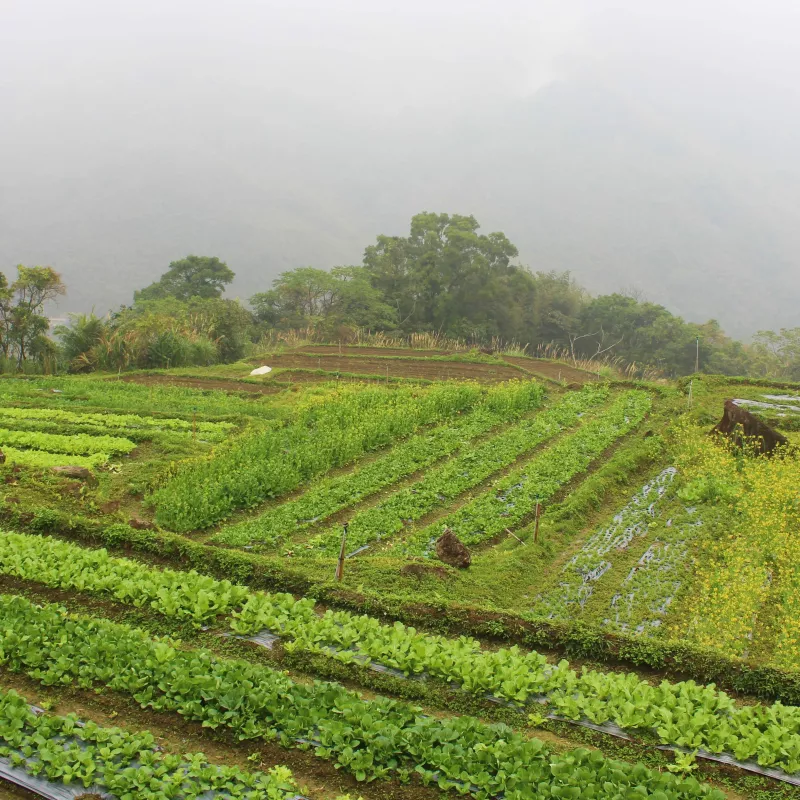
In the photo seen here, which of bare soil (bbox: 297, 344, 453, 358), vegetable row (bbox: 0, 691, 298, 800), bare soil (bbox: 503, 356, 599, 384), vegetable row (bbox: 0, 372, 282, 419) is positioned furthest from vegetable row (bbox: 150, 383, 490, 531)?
bare soil (bbox: 297, 344, 453, 358)

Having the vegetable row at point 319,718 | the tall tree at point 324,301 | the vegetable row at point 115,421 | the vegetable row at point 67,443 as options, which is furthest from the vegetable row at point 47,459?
the tall tree at point 324,301

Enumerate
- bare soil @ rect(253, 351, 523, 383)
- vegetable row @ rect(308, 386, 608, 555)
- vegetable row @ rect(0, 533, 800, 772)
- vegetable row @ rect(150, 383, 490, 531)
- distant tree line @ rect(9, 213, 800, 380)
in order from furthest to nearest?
distant tree line @ rect(9, 213, 800, 380), bare soil @ rect(253, 351, 523, 383), vegetable row @ rect(150, 383, 490, 531), vegetable row @ rect(308, 386, 608, 555), vegetable row @ rect(0, 533, 800, 772)

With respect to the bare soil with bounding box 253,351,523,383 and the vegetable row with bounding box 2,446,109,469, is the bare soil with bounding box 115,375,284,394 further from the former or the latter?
the vegetable row with bounding box 2,446,109,469

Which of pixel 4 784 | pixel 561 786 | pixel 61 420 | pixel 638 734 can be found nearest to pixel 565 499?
pixel 638 734

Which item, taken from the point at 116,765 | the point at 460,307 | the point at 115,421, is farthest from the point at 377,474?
the point at 460,307

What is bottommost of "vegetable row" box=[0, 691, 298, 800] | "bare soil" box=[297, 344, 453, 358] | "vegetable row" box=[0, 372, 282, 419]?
"vegetable row" box=[0, 691, 298, 800]

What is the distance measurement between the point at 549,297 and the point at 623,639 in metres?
40.9

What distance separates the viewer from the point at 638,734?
280 inches

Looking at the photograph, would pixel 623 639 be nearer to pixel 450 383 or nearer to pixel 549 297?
pixel 450 383

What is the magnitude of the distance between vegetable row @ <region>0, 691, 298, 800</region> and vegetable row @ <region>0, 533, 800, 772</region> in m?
2.01

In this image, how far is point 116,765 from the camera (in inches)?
251

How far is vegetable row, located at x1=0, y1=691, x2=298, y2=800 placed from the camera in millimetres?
6164

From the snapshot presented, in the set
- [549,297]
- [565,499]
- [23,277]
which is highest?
[549,297]

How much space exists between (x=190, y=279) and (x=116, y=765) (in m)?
42.6
